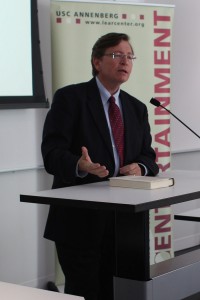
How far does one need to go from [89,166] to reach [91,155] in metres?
0.29

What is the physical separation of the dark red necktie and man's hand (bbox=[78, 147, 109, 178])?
1.04 feet

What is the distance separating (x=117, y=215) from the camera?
2664 millimetres

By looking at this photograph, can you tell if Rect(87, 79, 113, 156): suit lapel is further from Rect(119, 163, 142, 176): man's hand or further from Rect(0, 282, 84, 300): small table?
Rect(0, 282, 84, 300): small table

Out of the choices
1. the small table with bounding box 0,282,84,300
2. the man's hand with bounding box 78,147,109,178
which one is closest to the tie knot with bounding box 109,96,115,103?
the man's hand with bounding box 78,147,109,178

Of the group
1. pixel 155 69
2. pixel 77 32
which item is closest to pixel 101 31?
pixel 77 32

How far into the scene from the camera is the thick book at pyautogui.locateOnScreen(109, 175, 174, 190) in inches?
99.0

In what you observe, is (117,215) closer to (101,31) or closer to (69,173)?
(69,173)

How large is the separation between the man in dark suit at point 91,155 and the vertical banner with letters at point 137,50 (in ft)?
5.06

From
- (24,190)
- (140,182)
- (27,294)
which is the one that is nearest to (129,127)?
(140,182)

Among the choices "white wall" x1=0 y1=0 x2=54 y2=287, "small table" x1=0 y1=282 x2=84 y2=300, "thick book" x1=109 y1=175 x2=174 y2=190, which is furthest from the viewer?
"white wall" x1=0 y1=0 x2=54 y2=287

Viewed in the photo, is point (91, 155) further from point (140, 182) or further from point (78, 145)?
point (140, 182)

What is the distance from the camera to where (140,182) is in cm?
253

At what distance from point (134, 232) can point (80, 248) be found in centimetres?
26

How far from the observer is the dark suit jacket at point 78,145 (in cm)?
266
